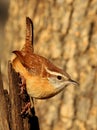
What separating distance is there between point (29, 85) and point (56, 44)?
9.55ft

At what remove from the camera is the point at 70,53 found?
7922mm

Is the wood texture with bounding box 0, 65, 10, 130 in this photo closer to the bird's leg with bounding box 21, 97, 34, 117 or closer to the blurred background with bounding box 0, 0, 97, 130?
the bird's leg with bounding box 21, 97, 34, 117

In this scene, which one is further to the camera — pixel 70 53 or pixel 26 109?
pixel 70 53

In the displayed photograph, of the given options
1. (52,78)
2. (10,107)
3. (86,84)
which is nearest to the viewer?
(10,107)

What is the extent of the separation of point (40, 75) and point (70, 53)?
8.62ft

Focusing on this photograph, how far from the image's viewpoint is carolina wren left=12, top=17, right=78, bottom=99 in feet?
17.1

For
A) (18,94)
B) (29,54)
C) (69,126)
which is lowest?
(69,126)

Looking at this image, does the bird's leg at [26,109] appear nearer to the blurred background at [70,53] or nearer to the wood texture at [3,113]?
the wood texture at [3,113]

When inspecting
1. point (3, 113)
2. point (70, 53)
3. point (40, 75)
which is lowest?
point (3, 113)

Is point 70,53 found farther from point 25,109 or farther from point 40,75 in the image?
point 25,109

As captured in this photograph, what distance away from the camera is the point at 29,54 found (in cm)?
541

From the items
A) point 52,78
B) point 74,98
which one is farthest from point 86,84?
point 52,78

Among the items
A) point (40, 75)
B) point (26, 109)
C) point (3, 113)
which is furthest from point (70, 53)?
point (3, 113)

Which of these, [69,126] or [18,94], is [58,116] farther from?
[18,94]
